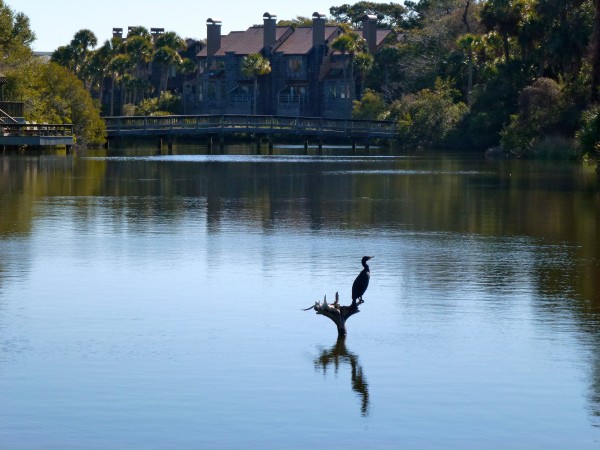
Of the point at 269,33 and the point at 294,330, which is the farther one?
the point at 269,33

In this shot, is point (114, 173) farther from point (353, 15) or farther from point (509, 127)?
point (353, 15)

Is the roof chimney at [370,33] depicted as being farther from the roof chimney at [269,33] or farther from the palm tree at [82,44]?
the palm tree at [82,44]

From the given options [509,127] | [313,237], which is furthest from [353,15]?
[313,237]

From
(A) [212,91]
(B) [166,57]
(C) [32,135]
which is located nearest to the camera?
(C) [32,135]

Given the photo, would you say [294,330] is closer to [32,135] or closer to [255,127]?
[32,135]

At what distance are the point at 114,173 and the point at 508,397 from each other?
1909 inches

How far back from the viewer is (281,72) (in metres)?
139

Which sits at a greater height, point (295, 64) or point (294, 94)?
point (295, 64)

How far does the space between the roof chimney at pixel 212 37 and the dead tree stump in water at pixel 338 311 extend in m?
128

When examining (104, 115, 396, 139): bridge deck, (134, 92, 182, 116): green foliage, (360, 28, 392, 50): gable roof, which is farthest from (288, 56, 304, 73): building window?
(104, 115, 396, 139): bridge deck

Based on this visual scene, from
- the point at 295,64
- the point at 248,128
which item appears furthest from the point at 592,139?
the point at 295,64

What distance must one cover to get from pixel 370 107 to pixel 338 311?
106 meters

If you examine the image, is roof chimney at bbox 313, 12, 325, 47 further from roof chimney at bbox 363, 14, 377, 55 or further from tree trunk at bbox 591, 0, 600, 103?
tree trunk at bbox 591, 0, 600, 103

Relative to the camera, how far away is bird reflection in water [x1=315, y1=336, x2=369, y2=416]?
14223mm
